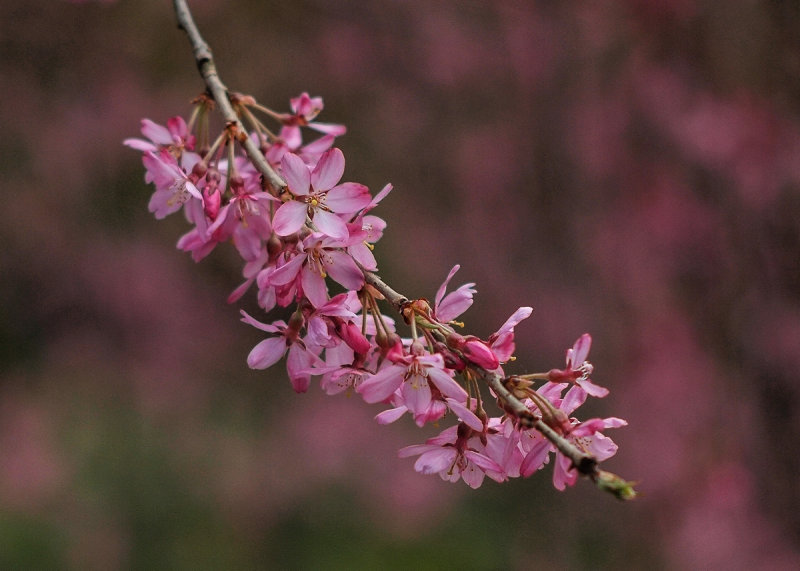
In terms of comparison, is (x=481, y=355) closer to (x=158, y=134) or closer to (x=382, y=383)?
(x=382, y=383)

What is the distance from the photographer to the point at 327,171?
77 centimetres

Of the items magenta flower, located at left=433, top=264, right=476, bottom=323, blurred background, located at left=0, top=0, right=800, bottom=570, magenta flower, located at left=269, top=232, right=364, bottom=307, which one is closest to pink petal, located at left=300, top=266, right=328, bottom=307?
magenta flower, located at left=269, top=232, right=364, bottom=307

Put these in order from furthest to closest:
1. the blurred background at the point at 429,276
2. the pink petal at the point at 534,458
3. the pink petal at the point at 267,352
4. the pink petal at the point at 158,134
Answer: the blurred background at the point at 429,276, the pink petal at the point at 158,134, the pink petal at the point at 267,352, the pink petal at the point at 534,458

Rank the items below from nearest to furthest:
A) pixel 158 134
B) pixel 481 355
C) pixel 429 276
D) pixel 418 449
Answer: pixel 481 355 → pixel 418 449 → pixel 158 134 → pixel 429 276

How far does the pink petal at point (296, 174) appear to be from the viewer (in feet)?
2.47

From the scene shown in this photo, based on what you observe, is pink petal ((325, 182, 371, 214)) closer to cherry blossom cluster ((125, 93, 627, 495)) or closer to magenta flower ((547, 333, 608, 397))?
cherry blossom cluster ((125, 93, 627, 495))

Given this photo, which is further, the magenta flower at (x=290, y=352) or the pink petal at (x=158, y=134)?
the pink petal at (x=158, y=134)

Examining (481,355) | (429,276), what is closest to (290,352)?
(481,355)

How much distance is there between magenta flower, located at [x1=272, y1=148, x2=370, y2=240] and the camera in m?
0.75

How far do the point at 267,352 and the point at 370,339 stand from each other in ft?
0.37

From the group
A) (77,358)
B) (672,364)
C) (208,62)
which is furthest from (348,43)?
(208,62)

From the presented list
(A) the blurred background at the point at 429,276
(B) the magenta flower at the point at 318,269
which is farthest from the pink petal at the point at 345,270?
(A) the blurred background at the point at 429,276

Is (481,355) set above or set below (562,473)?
above

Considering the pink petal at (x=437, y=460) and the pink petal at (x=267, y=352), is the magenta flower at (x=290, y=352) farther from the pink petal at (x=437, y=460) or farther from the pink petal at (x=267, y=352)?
the pink petal at (x=437, y=460)
